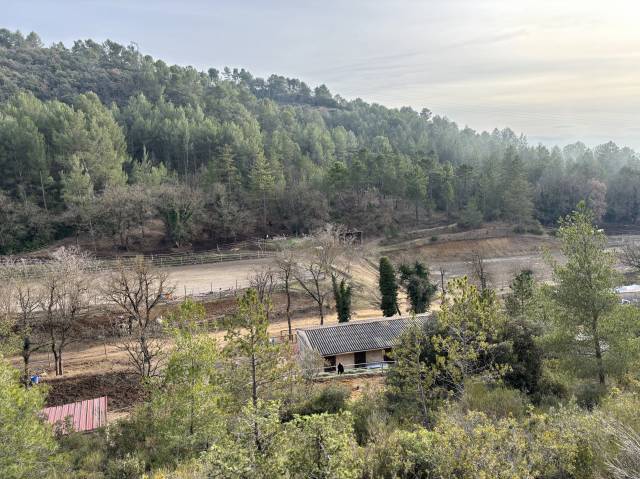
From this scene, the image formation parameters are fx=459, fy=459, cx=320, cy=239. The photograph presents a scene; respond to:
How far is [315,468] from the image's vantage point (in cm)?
683

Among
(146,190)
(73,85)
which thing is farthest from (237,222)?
(73,85)

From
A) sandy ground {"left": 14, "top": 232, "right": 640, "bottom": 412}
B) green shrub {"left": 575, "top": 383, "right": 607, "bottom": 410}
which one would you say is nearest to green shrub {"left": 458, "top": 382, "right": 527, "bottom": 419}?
green shrub {"left": 575, "top": 383, "right": 607, "bottom": 410}

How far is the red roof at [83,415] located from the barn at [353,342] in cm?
928

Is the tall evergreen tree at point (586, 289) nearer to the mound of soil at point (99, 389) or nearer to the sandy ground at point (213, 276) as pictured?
the mound of soil at point (99, 389)

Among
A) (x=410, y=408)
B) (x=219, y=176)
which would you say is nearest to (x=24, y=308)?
(x=410, y=408)

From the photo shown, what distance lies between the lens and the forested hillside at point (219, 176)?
1855 inches

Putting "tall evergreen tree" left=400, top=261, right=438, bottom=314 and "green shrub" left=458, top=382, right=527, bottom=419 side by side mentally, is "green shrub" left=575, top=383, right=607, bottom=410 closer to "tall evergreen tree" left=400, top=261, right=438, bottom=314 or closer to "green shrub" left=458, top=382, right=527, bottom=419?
"green shrub" left=458, top=382, right=527, bottom=419

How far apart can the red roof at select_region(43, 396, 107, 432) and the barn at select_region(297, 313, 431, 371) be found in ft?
30.5

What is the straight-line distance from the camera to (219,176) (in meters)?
55.5

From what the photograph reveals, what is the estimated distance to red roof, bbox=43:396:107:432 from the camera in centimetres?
1642

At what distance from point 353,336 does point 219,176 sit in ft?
119

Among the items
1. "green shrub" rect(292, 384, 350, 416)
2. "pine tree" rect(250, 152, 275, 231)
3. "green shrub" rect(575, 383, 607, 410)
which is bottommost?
"green shrub" rect(575, 383, 607, 410)

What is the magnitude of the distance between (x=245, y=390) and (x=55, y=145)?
166 feet

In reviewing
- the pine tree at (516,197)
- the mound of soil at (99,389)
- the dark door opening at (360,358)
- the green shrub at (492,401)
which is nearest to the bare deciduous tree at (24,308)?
the mound of soil at (99,389)
